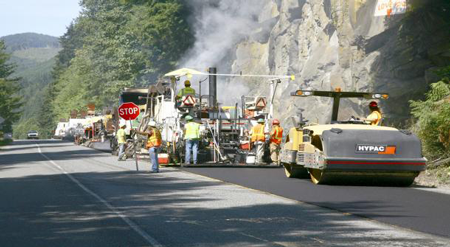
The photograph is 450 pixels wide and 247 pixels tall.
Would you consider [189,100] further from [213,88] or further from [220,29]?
[220,29]

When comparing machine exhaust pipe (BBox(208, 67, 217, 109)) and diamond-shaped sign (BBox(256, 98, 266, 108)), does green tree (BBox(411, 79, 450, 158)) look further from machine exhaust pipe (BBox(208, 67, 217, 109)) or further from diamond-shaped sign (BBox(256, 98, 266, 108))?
machine exhaust pipe (BBox(208, 67, 217, 109))

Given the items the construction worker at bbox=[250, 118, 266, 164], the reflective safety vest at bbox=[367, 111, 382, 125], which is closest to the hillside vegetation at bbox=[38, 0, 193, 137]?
the construction worker at bbox=[250, 118, 266, 164]

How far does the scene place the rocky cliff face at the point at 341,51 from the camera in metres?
37.4

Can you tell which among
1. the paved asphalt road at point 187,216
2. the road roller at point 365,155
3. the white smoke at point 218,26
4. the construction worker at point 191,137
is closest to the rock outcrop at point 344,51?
the white smoke at point 218,26

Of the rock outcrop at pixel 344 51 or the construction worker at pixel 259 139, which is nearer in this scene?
the construction worker at pixel 259 139

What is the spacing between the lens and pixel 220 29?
260ft

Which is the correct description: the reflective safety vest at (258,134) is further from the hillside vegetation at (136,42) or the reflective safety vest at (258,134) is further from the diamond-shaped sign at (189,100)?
the hillside vegetation at (136,42)

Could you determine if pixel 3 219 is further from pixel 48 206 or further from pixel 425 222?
pixel 425 222

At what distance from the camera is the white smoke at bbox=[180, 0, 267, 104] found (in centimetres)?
7694

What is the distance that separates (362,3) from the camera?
150 ft

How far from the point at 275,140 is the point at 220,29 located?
51.8 meters

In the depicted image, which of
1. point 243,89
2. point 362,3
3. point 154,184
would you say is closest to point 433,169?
point 154,184

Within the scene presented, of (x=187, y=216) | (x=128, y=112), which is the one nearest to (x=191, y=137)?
(x=128, y=112)

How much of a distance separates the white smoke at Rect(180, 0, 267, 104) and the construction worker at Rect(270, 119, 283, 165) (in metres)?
43.7
